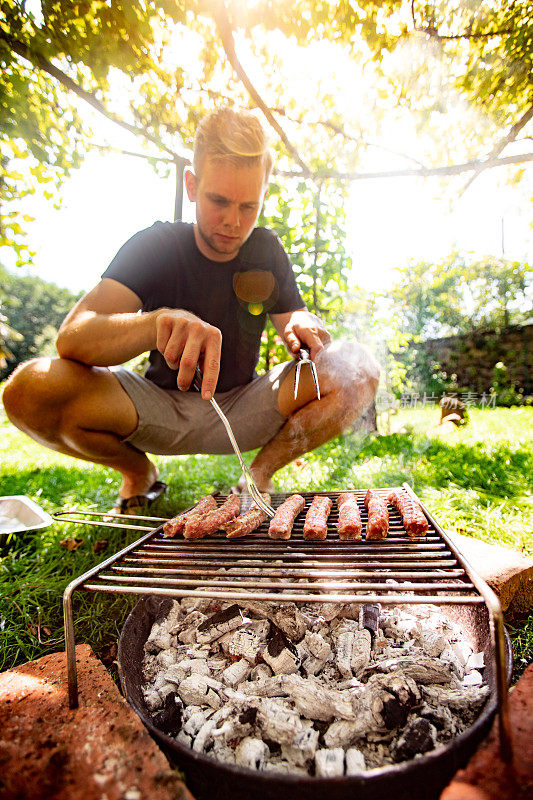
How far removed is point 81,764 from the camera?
0.86 m

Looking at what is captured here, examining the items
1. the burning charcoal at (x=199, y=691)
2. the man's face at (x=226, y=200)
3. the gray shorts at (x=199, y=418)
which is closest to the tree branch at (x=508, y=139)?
the man's face at (x=226, y=200)

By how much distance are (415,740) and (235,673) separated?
0.54 meters

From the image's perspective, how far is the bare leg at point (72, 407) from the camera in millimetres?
2260

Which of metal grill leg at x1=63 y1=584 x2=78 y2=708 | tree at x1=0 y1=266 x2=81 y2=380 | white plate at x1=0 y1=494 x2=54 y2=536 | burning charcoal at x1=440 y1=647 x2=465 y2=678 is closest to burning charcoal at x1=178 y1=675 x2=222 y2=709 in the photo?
metal grill leg at x1=63 y1=584 x2=78 y2=708

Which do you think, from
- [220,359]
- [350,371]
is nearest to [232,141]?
[220,359]

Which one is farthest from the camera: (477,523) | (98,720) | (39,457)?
(39,457)

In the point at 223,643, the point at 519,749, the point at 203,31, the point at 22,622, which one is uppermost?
the point at 203,31

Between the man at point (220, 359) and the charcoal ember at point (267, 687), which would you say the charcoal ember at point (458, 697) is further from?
the man at point (220, 359)

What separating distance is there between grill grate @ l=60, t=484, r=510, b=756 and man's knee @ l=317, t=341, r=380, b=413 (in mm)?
987

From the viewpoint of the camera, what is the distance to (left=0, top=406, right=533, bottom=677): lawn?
1.83m

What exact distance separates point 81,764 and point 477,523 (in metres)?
2.41

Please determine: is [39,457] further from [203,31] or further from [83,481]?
[203,31]

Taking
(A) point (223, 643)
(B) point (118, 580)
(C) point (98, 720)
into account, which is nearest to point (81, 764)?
(C) point (98, 720)

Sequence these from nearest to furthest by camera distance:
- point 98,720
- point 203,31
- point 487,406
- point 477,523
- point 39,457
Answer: point 98,720 → point 477,523 → point 203,31 → point 39,457 → point 487,406
